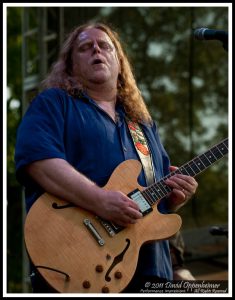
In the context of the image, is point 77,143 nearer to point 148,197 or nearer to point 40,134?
point 40,134

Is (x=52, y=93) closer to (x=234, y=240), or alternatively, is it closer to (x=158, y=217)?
(x=158, y=217)

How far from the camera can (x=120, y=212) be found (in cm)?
252

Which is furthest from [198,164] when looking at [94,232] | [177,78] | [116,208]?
[177,78]

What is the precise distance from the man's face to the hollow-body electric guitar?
48 centimetres

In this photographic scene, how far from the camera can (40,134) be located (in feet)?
8.48

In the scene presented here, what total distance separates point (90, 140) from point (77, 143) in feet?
0.20

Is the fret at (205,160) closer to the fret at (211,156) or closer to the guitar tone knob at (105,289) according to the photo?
the fret at (211,156)

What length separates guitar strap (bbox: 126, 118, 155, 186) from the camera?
109 inches

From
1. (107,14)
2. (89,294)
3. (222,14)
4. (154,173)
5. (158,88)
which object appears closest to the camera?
(89,294)

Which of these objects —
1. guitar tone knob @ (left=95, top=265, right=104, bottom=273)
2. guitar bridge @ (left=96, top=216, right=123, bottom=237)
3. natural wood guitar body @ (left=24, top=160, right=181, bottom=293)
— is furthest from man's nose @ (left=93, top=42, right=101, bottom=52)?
guitar tone knob @ (left=95, top=265, right=104, bottom=273)

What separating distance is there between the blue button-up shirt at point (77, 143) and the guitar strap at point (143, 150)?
27 mm

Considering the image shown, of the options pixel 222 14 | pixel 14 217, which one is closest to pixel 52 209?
pixel 14 217

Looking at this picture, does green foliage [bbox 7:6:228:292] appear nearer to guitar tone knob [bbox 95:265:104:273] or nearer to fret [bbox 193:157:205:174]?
fret [bbox 193:157:205:174]

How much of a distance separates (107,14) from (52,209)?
8693mm
